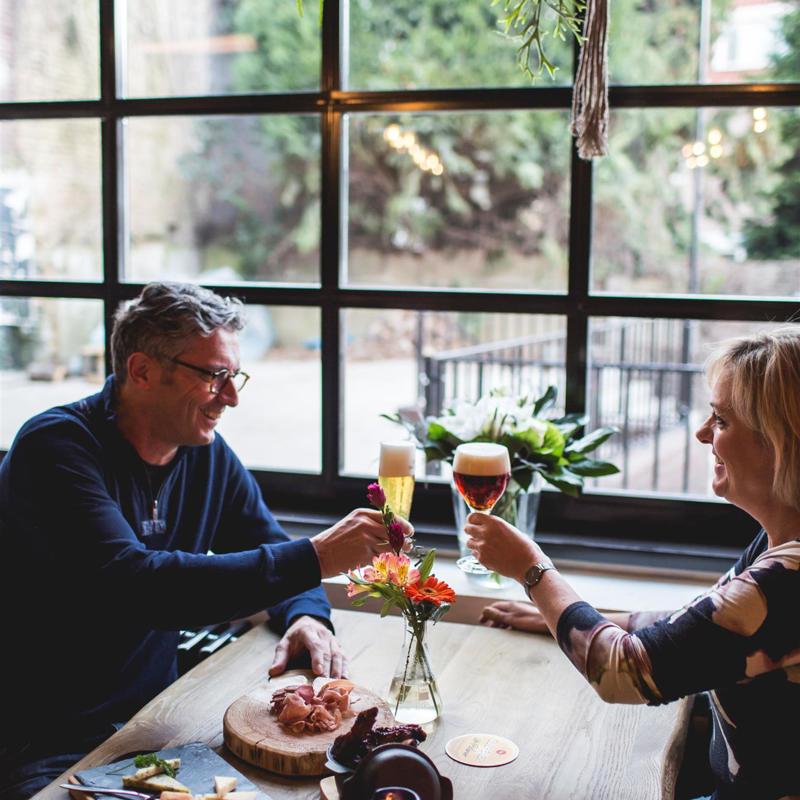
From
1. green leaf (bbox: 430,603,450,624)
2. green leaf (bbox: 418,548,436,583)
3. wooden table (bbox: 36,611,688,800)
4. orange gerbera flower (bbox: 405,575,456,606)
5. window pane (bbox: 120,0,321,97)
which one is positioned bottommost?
wooden table (bbox: 36,611,688,800)

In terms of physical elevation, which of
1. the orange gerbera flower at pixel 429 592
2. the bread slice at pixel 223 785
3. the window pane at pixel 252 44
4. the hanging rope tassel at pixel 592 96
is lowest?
the bread slice at pixel 223 785

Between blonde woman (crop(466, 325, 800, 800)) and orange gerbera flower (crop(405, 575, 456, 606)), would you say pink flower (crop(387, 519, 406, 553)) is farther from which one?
blonde woman (crop(466, 325, 800, 800))

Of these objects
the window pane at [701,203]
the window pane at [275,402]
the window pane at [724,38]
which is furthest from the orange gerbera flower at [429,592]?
the window pane at [701,203]

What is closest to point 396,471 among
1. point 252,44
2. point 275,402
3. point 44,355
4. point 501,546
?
point 501,546

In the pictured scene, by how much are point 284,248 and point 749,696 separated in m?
8.98

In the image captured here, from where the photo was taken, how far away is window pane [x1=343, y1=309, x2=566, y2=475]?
542 centimetres

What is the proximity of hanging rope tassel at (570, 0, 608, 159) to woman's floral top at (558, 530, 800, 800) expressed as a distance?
1184 millimetres

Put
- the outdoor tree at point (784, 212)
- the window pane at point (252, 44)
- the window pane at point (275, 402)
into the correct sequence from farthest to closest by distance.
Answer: the window pane at point (252, 44), the outdoor tree at point (784, 212), the window pane at point (275, 402)

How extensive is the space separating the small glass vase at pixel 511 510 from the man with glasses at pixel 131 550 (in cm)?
43

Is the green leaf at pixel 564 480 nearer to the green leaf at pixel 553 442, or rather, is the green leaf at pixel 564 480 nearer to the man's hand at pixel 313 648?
the green leaf at pixel 553 442

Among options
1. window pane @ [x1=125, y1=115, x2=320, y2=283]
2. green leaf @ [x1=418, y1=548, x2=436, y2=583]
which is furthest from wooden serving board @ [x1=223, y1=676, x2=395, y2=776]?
window pane @ [x1=125, y1=115, x2=320, y2=283]

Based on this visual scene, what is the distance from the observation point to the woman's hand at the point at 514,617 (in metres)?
1.99

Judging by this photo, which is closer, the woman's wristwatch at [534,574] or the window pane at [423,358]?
the woman's wristwatch at [534,574]

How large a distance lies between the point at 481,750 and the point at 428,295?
54.3 inches
